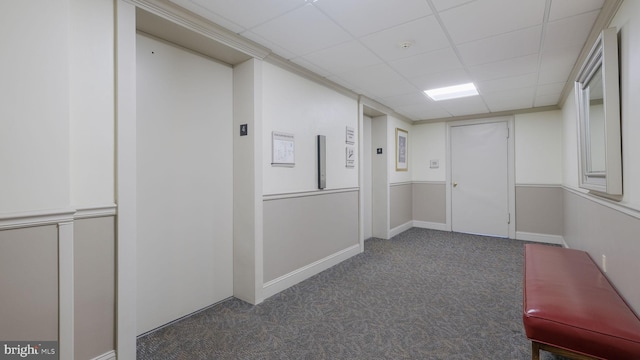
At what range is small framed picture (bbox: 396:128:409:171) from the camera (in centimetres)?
553

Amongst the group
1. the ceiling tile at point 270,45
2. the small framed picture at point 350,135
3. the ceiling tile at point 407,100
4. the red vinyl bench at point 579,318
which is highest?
the ceiling tile at point 407,100

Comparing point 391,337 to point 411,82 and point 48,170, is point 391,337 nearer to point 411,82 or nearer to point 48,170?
point 48,170

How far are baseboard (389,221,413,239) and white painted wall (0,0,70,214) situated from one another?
4.74m

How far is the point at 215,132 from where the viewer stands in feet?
8.66

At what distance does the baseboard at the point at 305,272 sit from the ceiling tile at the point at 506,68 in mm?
2753

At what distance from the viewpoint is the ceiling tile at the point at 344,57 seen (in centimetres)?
265

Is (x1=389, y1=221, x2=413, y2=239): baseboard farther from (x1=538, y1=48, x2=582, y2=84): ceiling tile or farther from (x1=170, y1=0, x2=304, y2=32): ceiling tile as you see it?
(x1=170, y1=0, x2=304, y2=32): ceiling tile

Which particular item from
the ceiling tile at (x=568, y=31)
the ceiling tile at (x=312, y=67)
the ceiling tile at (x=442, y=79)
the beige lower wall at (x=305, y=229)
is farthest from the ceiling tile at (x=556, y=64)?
the beige lower wall at (x=305, y=229)

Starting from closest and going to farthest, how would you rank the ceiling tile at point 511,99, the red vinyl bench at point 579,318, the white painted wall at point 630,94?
1. the red vinyl bench at point 579,318
2. the white painted wall at point 630,94
3. the ceiling tile at point 511,99

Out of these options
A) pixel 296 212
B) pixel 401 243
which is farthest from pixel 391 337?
pixel 401 243

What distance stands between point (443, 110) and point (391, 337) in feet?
13.9

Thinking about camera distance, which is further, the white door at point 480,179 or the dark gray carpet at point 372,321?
the white door at point 480,179

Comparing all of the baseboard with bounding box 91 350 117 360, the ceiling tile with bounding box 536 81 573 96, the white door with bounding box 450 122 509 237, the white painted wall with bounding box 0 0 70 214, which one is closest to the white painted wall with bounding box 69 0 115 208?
the white painted wall with bounding box 0 0 70 214

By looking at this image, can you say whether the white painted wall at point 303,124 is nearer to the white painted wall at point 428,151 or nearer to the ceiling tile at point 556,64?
the ceiling tile at point 556,64
